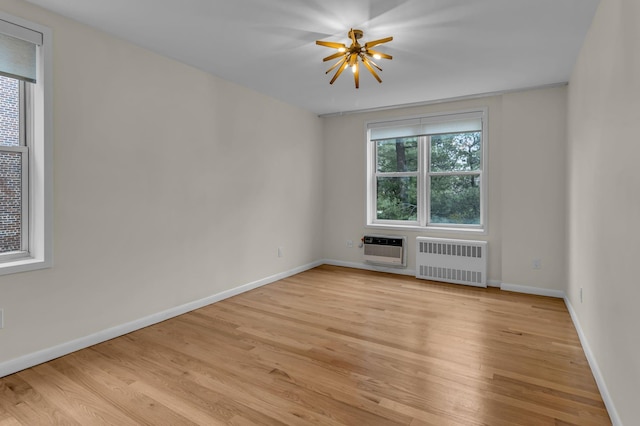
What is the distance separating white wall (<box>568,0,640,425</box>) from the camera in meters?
1.57

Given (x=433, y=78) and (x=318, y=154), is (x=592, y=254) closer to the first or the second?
(x=433, y=78)

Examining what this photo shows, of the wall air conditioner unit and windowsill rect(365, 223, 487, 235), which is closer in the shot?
windowsill rect(365, 223, 487, 235)

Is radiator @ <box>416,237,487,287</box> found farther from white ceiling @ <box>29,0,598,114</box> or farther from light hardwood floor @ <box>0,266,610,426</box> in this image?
white ceiling @ <box>29,0,598,114</box>

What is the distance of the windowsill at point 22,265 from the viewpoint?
2.26 meters

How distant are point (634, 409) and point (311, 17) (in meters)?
2.91

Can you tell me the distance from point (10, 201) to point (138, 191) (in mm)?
862

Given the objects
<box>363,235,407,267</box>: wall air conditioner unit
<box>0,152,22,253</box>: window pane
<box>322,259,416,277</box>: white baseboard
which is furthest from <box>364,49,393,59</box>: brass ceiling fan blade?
<box>322,259,416,277</box>: white baseboard

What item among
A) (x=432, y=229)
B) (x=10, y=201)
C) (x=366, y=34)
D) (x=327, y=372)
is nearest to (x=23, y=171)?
(x=10, y=201)

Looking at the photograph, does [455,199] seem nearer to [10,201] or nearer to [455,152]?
Answer: [455,152]

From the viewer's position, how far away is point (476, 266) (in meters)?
4.51

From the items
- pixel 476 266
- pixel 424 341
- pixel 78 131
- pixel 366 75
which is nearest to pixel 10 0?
pixel 78 131

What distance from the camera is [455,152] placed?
15.8 feet

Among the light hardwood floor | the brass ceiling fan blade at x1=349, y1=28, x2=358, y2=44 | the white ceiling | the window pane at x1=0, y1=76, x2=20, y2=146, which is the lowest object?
the light hardwood floor

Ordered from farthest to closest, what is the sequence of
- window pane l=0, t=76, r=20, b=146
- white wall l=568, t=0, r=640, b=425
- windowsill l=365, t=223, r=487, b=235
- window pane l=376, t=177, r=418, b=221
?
window pane l=376, t=177, r=418, b=221 < windowsill l=365, t=223, r=487, b=235 < window pane l=0, t=76, r=20, b=146 < white wall l=568, t=0, r=640, b=425
